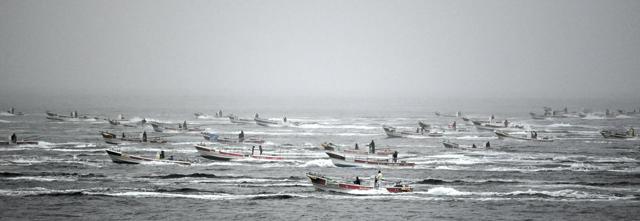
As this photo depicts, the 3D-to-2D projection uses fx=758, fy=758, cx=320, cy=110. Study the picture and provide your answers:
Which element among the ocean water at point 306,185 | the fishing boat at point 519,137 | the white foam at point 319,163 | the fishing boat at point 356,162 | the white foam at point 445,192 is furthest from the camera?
the fishing boat at point 519,137

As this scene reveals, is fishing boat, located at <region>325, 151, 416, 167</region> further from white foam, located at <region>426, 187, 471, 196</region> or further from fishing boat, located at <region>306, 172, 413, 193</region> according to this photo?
fishing boat, located at <region>306, 172, 413, 193</region>

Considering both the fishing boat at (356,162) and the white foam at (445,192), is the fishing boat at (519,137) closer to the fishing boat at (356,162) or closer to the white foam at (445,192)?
the fishing boat at (356,162)

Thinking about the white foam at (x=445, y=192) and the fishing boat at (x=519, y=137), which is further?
the fishing boat at (x=519, y=137)

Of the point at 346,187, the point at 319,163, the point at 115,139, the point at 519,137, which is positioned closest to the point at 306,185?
the point at 346,187

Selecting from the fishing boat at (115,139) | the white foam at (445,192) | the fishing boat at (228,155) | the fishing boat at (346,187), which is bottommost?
the white foam at (445,192)

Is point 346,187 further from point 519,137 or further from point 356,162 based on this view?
point 519,137

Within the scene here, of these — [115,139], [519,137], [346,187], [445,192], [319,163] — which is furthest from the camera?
[519,137]

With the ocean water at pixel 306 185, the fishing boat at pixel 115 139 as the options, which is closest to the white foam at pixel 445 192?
the ocean water at pixel 306 185

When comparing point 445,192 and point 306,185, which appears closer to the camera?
point 445,192

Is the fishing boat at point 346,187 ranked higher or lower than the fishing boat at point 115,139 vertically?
lower

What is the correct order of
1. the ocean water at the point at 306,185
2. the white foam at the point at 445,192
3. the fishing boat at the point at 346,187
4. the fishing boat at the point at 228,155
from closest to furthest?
the ocean water at the point at 306,185
the fishing boat at the point at 346,187
the white foam at the point at 445,192
the fishing boat at the point at 228,155

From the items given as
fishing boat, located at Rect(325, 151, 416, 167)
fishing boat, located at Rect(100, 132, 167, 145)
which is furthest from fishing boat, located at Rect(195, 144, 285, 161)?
fishing boat, located at Rect(100, 132, 167, 145)

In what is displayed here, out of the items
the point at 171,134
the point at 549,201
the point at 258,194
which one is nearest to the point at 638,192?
the point at 549,201

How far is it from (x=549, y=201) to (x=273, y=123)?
107m
